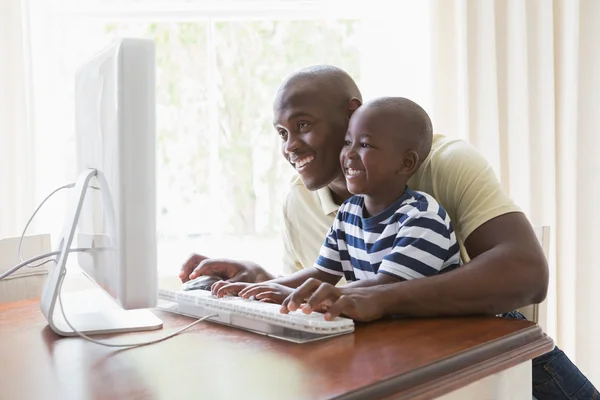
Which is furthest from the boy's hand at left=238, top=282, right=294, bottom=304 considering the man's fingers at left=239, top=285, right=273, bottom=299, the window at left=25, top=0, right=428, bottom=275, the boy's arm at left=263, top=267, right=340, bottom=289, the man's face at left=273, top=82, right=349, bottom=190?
the window at left=25, top=0, right=428, bottom=275

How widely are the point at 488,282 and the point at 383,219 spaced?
0.72 feet

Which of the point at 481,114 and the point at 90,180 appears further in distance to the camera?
the point at 481,114

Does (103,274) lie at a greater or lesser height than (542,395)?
greater

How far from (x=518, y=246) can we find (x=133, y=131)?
2.32 feet

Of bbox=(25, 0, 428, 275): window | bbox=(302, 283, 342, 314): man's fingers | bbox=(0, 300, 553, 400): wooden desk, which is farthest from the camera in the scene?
bbox=(25, 0, 428, 275): window

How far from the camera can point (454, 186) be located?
55.1 inches

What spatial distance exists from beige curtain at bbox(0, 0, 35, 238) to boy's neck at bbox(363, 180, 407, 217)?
2079 mm

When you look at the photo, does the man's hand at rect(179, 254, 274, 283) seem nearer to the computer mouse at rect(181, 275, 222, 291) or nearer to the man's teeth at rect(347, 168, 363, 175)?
the computer mouse at rect(181, 275, 222, 291)

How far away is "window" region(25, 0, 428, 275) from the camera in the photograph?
3.20 metres

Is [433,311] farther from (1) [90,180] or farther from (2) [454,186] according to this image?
(1) [90,180]

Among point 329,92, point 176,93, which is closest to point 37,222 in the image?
point 176,93

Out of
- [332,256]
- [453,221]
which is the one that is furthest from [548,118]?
[332,256]

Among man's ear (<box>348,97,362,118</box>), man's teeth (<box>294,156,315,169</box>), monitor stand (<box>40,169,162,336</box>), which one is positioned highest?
man's ear (<box>348,97,362,118</box>)

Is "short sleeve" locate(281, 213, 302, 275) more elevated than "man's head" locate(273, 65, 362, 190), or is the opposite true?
"man's head" locate(273, 65, 362, 190)
